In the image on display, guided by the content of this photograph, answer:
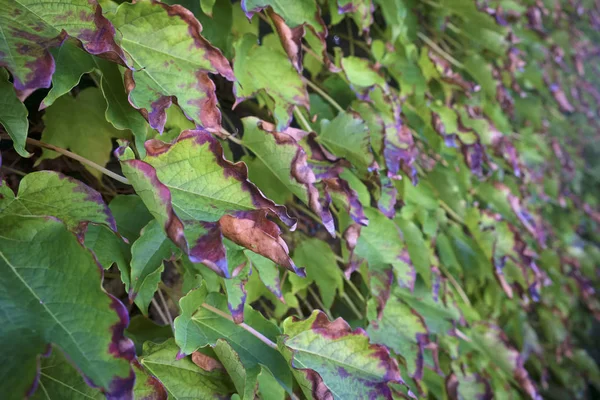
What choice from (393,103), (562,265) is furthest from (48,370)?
(562,265)

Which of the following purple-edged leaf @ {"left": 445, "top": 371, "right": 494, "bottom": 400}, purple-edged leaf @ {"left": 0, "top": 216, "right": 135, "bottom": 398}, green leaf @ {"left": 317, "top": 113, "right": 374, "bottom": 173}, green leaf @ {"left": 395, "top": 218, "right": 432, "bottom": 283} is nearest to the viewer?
purple-edged leaf @ {"left": 0, "top": 216, "right": 135, "bottom": 398}

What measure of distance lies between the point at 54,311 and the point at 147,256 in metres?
0.16

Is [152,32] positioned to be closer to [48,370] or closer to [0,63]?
[0,63]

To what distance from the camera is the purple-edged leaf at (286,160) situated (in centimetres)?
69

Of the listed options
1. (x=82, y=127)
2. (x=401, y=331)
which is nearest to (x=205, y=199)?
(x=82, y=127)

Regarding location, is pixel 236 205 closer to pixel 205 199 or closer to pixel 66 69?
pixel 205 199

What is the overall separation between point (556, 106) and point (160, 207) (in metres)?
3.09

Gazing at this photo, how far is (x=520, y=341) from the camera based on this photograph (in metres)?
1.83

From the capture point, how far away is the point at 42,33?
19.5 inches

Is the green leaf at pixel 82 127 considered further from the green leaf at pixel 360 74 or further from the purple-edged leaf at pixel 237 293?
the green leaf at pixel 360 74

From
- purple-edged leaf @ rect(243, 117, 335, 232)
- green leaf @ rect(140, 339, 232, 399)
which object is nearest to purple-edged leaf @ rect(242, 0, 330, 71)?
purple-edged leaf @ rect(243, 117, 335, 232)

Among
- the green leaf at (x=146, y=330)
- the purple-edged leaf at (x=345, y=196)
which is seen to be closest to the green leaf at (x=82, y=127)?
the green leaf at (x=146, y=330)

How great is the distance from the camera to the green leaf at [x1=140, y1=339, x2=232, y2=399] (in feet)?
2.00

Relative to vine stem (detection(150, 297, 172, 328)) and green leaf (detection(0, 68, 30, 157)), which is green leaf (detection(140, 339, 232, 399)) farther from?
green leaf (detection(0, 68, 30, 157))
